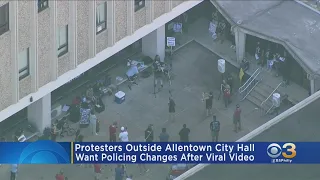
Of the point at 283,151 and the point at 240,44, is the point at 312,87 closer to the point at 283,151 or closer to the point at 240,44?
the point at 240,44

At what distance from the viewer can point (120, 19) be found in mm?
104000

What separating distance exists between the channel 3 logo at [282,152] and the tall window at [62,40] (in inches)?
503

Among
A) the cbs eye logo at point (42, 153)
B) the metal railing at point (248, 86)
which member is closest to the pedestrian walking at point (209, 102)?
the metal railing at point (248, 86)

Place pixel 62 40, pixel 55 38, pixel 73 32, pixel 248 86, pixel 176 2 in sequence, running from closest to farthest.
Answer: pixel 55 38 → pixel 73 32 → pixel 62 40 → pixel 248 86 → pixel 176 2

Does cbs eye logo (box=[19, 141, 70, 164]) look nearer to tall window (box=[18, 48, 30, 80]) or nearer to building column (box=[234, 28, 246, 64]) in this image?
tall window (box=[18, 48, 30, 80])

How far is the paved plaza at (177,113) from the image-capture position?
101312 millimetres

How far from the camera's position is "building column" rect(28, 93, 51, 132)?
102812 mm

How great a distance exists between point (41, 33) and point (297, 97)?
16405 millimetres

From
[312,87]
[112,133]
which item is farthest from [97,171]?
[312,87]

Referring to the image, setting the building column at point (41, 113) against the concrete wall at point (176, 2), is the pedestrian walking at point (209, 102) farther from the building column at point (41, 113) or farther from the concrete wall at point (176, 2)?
the building column at point (41, 113)

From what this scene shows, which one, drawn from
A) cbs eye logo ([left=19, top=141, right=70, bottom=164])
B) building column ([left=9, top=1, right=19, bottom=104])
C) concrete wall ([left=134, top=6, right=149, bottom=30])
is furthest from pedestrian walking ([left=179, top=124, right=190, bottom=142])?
building column ([left=9, top=1, right=19, bottom=104])

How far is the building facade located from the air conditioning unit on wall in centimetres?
114

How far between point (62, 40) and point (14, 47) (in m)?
4.24

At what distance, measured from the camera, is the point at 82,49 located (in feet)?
336
